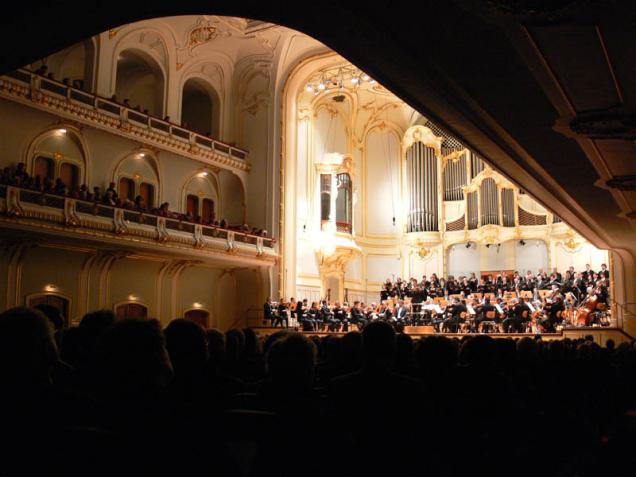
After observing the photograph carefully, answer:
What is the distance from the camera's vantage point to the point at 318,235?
23.6m

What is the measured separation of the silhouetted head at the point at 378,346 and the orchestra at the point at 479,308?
1245cm

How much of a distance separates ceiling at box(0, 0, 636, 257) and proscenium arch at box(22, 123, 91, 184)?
1211cm

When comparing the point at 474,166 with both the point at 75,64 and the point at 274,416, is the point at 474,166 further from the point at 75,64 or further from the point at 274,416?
the point at 274,416

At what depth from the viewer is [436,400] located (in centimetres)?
309

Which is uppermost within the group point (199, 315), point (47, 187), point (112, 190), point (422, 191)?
point (422, 191)

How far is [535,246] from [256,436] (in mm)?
24156

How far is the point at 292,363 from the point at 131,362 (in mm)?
561

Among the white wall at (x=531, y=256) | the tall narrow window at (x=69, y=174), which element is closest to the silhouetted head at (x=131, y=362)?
the tall narrow window at (x=69, y=174)

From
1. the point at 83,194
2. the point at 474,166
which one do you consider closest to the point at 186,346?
the point at 83,194

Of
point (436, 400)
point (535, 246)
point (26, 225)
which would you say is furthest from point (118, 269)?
point (436, 400)

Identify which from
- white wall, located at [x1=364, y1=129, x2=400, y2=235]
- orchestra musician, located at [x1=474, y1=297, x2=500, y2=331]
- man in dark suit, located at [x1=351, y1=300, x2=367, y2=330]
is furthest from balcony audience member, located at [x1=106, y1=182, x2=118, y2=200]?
white wall, located at [x1=364, y1=129, x2=400, y2=235]

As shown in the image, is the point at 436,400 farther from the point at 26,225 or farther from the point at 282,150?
the point at 282,150

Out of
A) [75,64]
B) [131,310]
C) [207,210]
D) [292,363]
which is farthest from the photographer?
[207,210]

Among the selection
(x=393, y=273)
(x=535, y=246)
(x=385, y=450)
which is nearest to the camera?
(x=385, y=450)
